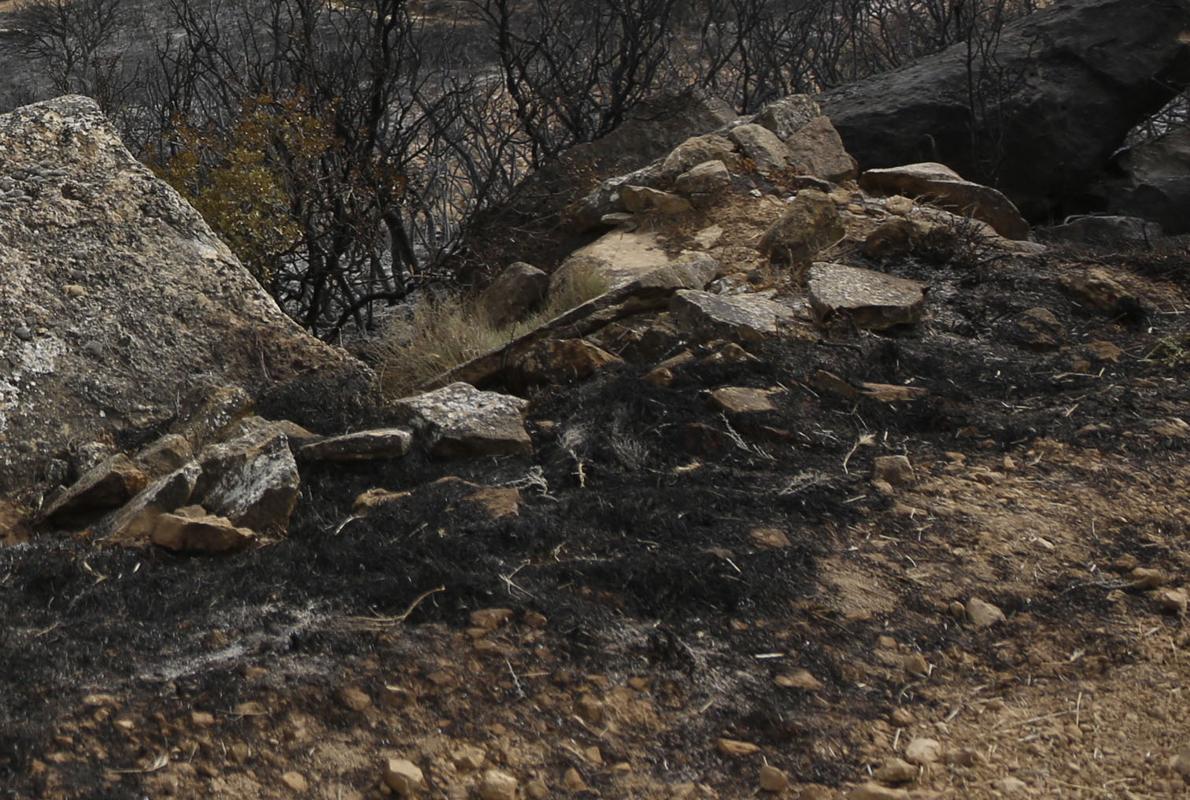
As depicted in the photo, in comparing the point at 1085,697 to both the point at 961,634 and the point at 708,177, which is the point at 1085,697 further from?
the point at 708,177

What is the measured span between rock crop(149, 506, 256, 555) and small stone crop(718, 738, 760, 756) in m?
1.30

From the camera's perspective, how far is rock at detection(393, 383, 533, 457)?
3775 mm

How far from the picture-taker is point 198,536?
318 cm

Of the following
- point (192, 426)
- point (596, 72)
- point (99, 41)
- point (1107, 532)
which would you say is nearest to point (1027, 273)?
point (1107, 532)

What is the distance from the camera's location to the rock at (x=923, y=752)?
2381 millimetres

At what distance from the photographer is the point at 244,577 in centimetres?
299

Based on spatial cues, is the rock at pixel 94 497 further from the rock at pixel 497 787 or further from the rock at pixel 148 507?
the rock at pixel 497 787

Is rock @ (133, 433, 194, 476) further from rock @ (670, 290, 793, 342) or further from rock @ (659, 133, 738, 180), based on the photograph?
rock @ (659, 133, 738, 180)

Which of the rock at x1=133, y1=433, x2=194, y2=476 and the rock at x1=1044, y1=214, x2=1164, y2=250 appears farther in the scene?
the rock at x1=1044, y1=214, x2=1164, y2=250

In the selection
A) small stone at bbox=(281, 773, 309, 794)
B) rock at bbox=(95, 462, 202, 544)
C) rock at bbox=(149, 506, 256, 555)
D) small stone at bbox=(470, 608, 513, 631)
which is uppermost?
rock at bbox=(95, 462, 202, 544)

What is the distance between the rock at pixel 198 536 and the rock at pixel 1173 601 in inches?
77.4

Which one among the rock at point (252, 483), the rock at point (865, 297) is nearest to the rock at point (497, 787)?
the rock at point (252, 483)

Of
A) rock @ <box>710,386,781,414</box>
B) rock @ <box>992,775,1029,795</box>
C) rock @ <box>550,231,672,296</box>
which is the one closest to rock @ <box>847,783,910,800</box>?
rock @ <box>992,775,1029,795</box>

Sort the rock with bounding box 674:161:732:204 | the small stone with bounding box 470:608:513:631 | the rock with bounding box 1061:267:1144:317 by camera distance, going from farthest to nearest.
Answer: the rock with bounding box 674:161:732:204
the rock with bounding box 1061:267:1144:317
the small stone with bounding box 470:608:513:631
